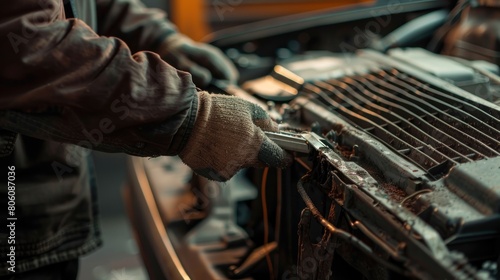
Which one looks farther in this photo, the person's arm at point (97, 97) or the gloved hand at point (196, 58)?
the gloved hand at point (196, 58)

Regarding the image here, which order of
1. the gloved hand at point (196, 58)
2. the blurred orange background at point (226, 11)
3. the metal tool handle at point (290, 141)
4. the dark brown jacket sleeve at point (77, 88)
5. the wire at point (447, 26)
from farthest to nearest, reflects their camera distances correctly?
the blurred orange background at point (226, 11) → the wire at point (447, 26) → the gloved hand at point (196, 58) → the metal tool handle at point (290, 141) → the dark brown jacket sleeve at point (77, 88)

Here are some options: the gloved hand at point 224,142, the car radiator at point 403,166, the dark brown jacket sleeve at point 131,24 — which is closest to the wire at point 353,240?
the car radiator at point 403,166

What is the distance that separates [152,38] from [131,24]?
7cm

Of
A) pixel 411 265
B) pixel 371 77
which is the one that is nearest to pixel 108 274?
pixel 371 77

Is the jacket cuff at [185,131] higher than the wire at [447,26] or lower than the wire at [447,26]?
lower

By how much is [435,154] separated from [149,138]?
0.51 meters

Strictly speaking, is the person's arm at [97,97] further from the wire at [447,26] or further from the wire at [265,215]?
the wire at [447,26]

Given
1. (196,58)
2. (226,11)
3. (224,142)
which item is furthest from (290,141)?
(226,11)

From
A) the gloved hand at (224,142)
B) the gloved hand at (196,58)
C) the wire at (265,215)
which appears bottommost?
the wire at (265,215)

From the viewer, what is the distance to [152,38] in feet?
5.29

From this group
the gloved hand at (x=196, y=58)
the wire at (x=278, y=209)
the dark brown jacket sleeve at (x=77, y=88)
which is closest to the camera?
the dark brown jacket sleeve at (x=77, y=88)

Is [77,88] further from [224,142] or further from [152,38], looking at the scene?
[152,38]

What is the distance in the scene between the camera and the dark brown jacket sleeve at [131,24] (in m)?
1.58

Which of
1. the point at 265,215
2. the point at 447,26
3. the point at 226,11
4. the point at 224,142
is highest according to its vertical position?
the point at 447,26
